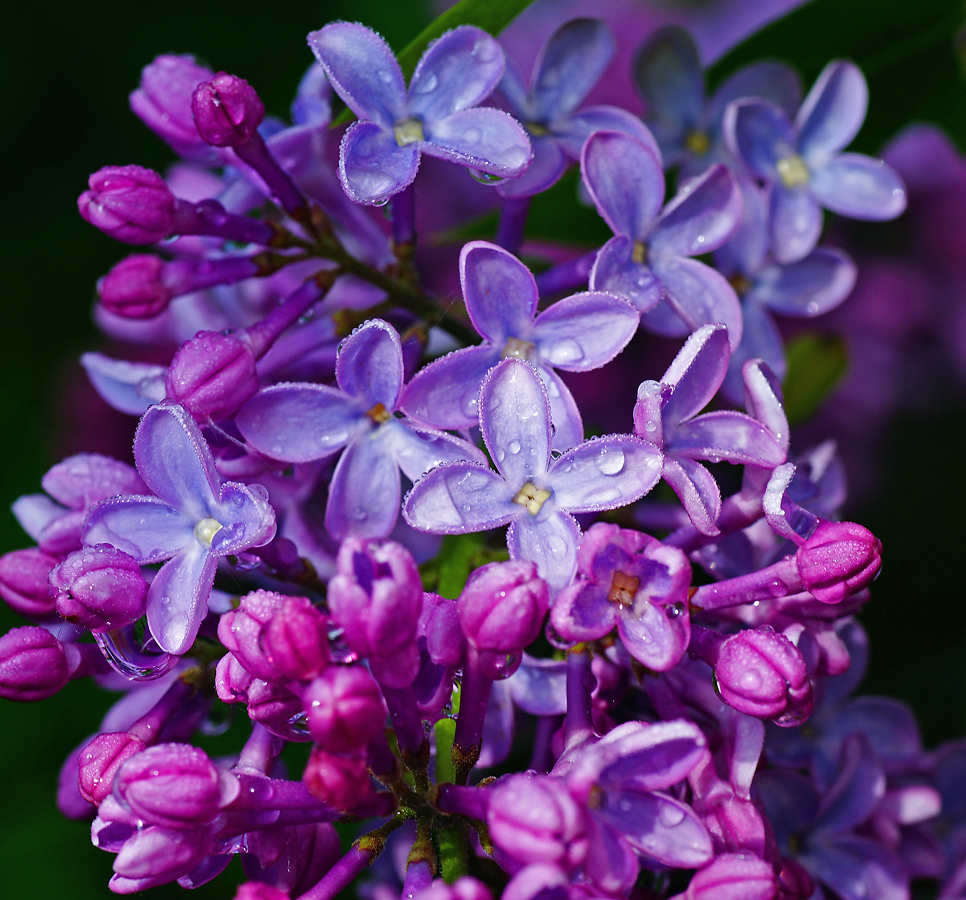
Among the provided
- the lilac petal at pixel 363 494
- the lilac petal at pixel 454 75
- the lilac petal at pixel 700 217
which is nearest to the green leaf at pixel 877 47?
the lilac petal at pixel 700 217

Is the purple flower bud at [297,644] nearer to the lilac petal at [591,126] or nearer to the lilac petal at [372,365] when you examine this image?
the lilac petal at [372,365]

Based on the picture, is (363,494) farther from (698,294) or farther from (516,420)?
(698,294)

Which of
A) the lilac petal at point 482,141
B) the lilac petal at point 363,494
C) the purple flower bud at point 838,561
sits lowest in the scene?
the purple flower bud at point 838,561

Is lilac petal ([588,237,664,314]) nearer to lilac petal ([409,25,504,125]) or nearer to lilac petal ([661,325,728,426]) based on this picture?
lilac petal ([661,325,728,426])

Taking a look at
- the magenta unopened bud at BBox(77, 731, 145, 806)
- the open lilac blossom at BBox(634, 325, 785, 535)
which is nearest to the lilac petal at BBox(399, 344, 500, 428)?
the open lilac blossom at BBox(634, 325, 785, 535)

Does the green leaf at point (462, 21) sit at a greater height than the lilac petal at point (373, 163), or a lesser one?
greater

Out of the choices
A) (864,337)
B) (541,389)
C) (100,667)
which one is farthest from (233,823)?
(864,337)
